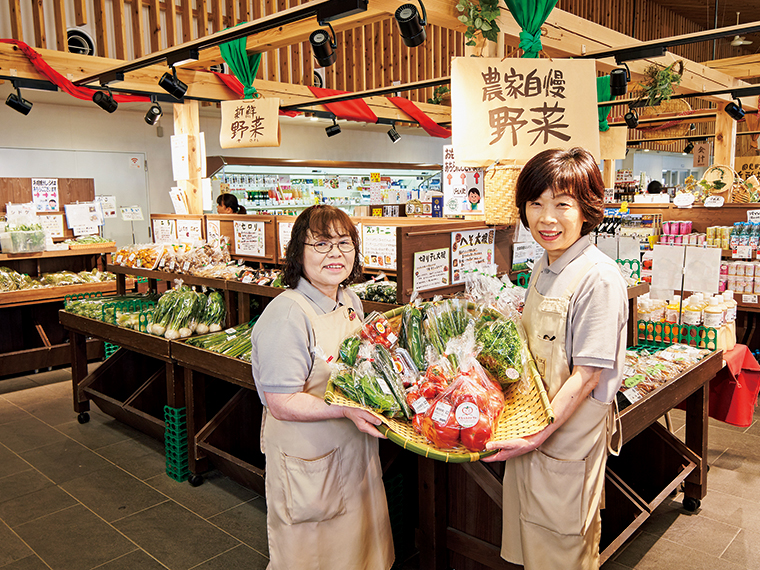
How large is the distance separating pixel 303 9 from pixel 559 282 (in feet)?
7.80

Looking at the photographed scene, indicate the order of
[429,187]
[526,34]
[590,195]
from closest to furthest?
[590,195] < [526,34] < [429,187]

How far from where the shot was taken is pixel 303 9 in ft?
11.0

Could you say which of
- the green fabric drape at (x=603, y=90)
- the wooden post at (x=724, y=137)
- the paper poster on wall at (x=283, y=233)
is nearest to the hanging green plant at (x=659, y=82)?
the green fabric drape at (x=603, y=90)

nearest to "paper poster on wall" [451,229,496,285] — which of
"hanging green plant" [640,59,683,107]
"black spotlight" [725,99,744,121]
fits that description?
"hanging green plant" [640,59,683,107]

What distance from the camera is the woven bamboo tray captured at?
1.63 metres

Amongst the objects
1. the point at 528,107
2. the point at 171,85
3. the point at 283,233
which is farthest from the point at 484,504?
the point at 171,85

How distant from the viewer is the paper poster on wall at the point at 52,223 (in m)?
6.67

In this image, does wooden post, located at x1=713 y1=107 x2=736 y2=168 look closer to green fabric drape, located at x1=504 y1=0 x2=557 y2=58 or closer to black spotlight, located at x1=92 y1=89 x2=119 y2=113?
green fabric drape, located at x1=504 y1=0 x2=557 y2=58

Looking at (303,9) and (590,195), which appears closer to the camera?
(590,195)

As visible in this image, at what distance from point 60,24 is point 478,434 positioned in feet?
24.7

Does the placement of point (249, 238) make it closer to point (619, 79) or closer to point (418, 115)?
point (619, 79)

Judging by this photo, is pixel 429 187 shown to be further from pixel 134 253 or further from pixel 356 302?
pixel 356 302

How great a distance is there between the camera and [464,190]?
3.49m

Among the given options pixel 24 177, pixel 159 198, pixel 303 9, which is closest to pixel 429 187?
pixel 159 198
